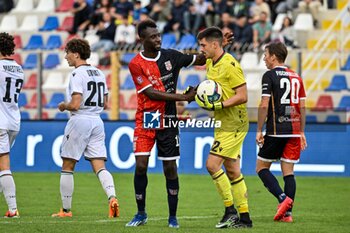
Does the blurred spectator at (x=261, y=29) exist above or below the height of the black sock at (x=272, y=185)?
above

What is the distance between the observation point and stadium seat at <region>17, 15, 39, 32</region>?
3053 centimetres

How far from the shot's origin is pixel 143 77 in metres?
12.2

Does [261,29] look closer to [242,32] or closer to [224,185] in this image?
[242,32]

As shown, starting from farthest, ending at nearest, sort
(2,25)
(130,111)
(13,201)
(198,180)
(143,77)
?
(2,25), (130,111), (198,180), (13,201), (143,77)

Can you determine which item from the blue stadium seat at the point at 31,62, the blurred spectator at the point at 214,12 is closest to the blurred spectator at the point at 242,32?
the blurred spectator at the point at 214,12

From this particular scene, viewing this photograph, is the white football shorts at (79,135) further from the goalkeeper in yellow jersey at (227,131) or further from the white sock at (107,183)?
the goalkeeper in yellow jersey at (227,131)

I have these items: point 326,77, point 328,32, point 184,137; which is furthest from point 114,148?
point 328,32

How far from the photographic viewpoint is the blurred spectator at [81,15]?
2897 cm

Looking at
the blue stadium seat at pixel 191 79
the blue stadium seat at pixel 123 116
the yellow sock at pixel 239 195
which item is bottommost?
the yellow sock at pixel 239 195

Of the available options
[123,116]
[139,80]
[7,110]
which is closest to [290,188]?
[139,80]

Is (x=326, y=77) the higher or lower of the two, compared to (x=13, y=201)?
higher

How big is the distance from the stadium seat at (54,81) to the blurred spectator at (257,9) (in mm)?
5188

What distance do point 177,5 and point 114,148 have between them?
25.0 ft

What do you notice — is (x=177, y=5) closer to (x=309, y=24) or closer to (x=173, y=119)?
(x=309, y=24)
